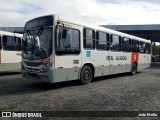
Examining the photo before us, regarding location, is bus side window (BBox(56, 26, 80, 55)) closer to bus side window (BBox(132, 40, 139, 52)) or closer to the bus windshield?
the bus windshield

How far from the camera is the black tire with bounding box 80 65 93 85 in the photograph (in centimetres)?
1136

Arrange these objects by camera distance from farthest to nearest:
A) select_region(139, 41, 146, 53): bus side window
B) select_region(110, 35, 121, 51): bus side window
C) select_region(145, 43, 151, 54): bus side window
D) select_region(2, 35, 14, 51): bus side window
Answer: select_region(145, 43, 151, 54): bus side window < select_region(139, 41, 146, 53): bus side window < select_region(2, 35, 14, 51): bus side window < select_region(110, 35, 121, 51): bus side window

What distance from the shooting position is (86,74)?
11648 millimetres

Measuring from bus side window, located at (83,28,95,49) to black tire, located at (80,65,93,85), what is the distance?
1036 millimetres

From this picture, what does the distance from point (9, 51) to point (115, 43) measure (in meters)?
7.03

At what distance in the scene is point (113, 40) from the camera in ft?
46.4

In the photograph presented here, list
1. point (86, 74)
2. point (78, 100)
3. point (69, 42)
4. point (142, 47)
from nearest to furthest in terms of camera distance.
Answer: point (78, 100)
point (69, 42)
point (86, 74)
point (142, 47)

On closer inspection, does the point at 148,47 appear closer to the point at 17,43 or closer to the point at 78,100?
the point at 17,43

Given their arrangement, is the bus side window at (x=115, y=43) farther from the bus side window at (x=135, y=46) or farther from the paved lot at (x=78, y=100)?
the paved lot at (x=78, y=100)

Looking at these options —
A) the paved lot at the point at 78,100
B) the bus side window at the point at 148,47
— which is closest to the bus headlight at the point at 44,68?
the paved lot at the point at 78,100

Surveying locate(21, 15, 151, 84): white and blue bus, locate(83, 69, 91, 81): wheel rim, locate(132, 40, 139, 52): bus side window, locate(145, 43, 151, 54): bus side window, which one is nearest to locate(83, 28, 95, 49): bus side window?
locate(21, 15, 151, 84): white and blue bus

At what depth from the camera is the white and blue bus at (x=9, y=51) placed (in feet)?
50.6

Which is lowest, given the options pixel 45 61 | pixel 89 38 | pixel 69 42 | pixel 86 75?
pixel 86 75

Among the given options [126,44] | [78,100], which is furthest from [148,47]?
[78,100]
